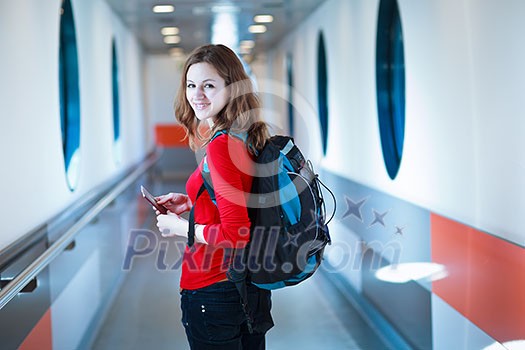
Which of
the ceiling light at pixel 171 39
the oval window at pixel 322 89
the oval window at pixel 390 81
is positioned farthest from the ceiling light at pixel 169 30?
the oval window at pixel 390 81

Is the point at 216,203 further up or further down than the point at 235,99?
further down

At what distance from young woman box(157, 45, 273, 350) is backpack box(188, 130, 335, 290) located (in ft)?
0.15

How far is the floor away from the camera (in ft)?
16.4

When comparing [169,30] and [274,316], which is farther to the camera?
[169,30]

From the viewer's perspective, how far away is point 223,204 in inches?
81.0

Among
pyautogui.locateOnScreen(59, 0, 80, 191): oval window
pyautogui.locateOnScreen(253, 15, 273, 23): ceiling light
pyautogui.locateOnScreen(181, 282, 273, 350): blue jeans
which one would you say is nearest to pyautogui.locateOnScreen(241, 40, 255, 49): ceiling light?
pyautogui.locateOnScreen(253, 15, 273, 23): ceiling light

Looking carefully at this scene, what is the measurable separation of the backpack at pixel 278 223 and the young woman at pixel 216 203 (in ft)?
0.15

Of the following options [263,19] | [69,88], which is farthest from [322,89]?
[69,88]

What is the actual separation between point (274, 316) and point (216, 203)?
361 cm

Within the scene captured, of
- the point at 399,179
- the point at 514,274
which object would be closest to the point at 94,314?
the point at 399,179

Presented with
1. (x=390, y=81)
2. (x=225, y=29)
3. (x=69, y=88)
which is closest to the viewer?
(x=390, y=81)

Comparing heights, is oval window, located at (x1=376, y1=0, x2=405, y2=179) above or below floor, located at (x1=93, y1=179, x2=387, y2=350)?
above

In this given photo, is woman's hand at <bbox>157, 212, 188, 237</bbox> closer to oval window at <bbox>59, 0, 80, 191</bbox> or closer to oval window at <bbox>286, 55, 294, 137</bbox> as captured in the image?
oval window at <bbox>59, 0, 80, 191</bbox>

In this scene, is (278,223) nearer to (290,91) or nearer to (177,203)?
(177,203)
